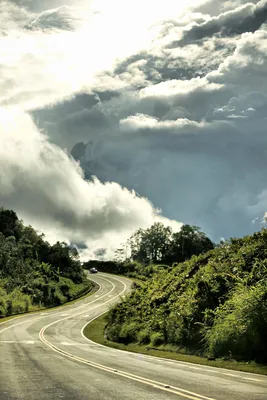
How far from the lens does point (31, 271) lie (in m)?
88.6

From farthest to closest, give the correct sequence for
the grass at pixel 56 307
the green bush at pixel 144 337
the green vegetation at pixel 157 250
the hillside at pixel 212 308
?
the green vegetation at pixel 157 250, the grass at pixel 56 307, the green bush at pixel 144 337, the hillside at pixel 212 308

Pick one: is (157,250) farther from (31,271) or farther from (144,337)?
(144,337)

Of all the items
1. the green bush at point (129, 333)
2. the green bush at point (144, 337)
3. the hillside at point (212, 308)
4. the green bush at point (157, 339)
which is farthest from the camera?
the green bush at point (129, 333)

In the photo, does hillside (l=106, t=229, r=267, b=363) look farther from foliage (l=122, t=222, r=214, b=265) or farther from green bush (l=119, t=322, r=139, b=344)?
foliage (l=122, t=222, r=214, b=265)

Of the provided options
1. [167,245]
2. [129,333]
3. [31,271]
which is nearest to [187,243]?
[167,245]

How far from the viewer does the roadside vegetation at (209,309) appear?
21.0 m

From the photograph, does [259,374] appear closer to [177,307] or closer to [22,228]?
[177,307]

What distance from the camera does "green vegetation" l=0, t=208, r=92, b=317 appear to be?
71812mm

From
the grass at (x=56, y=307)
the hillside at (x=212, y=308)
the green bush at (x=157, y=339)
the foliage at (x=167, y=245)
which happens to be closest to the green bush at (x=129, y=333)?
the hillside at (x=212, y=308)

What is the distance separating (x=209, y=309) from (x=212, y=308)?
1035 mm

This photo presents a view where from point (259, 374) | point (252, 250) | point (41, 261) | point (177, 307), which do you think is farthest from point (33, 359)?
point (41, 261)

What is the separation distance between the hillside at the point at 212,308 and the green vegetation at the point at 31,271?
103 feet

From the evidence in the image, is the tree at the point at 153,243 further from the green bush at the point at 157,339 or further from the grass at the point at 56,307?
the green bush at the point at 157,339

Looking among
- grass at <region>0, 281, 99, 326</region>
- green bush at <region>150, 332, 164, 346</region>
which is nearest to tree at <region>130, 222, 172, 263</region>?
grass at <region>0, 281, 99, 326</region>
